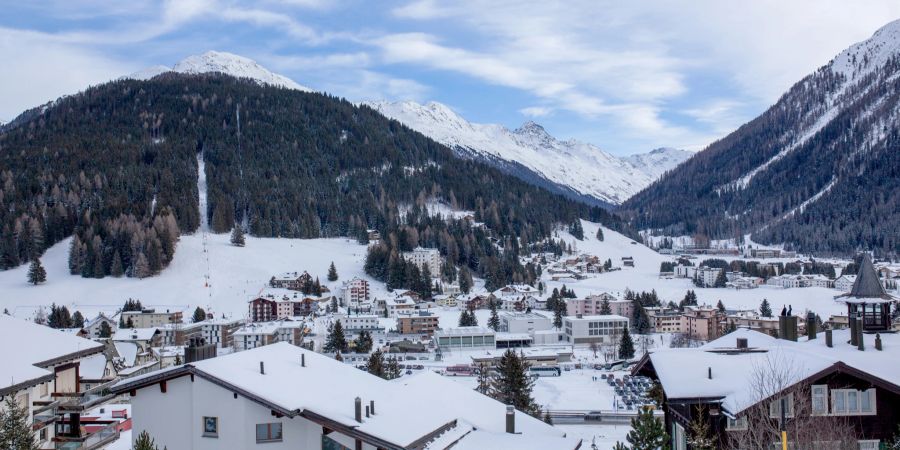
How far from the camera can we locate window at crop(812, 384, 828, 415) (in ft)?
49.3

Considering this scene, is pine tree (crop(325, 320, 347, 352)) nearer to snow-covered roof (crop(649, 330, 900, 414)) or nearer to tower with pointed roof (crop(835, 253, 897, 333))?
tower with pointed roof (crop(835, 253, 897, 333))

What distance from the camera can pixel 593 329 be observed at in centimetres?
9331

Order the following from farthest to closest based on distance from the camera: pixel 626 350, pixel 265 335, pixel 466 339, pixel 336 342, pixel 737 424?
1. pixel 466 339
2. pixel 265 335
3. pixel 626 350
4. pixel 336 342
5. pixel 737 424

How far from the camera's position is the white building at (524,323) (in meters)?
94.3

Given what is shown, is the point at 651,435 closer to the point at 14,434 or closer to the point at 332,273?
the point at 14,434

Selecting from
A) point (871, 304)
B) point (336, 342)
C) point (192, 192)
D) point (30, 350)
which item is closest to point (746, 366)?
point (871, 304)

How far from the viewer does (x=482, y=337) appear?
290 feet

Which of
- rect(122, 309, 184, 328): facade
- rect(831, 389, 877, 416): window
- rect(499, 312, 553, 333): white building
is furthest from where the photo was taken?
rect(122, 309, 184, 328): facade

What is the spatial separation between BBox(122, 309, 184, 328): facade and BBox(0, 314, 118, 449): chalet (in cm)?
8300

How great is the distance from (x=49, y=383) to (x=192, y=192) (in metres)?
144

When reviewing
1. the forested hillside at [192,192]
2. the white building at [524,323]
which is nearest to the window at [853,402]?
the white building at [524,323]

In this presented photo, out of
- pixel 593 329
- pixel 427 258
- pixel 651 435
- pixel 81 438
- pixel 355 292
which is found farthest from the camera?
pixel 427 258

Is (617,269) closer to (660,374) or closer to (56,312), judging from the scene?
(56,312)

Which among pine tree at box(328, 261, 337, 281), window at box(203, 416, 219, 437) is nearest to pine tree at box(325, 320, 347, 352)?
pine tree at box(328, 261, 337, 281)
